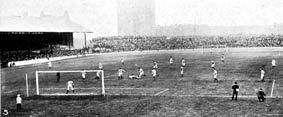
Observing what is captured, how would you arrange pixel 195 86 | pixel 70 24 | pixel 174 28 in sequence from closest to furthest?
pixel 195 86, pixel 70 24, pixel 174 28

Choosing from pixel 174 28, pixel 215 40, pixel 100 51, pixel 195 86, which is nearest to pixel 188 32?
pixel 174 28

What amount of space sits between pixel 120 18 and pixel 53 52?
77258 mm

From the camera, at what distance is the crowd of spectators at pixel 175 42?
8788cm

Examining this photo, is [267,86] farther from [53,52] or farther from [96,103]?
[53,52]

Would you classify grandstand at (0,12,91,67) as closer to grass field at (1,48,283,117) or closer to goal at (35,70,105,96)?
goal at (35,70,105,96)

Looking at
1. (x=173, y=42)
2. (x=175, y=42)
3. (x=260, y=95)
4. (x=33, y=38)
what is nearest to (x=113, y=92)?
(x=260, y=95)

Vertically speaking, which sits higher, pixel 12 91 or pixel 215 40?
pixel 215 40

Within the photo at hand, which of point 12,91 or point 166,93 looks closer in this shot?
point 166,93

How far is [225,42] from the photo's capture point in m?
93.1

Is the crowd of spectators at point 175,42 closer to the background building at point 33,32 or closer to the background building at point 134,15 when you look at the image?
the background building at point 33,32

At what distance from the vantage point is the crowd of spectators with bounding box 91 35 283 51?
8788cm

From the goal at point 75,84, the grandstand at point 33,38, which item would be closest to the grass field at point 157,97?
the goal at point 75,84

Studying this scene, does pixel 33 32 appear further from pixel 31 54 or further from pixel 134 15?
pixel 134 15

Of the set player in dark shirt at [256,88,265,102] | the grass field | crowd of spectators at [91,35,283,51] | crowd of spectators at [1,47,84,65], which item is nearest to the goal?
the grass field
